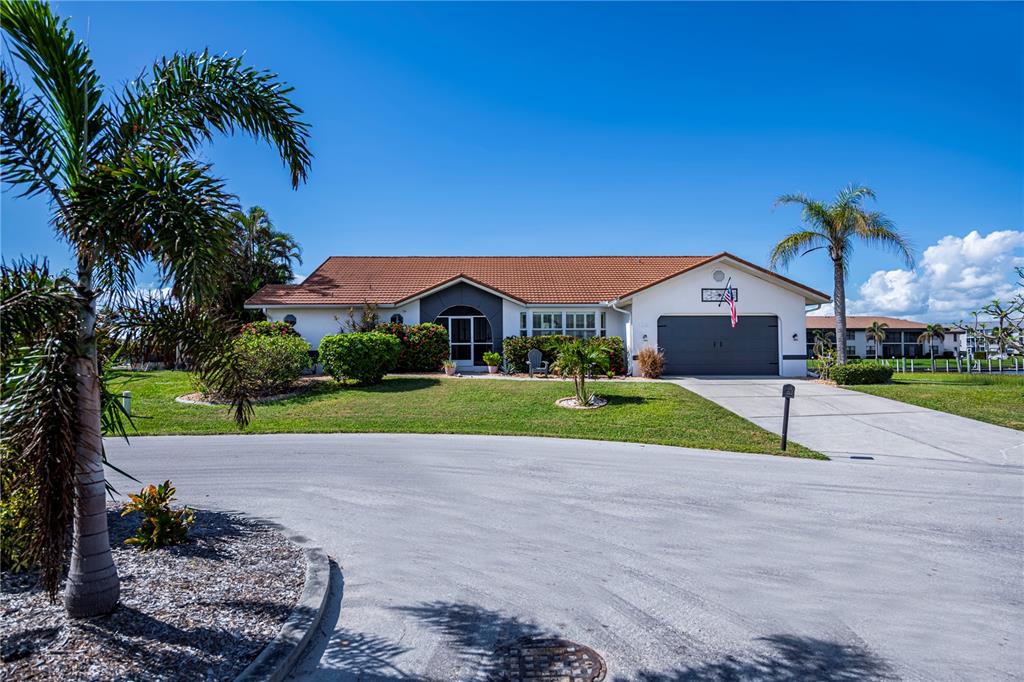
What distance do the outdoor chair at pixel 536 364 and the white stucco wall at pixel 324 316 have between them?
17.2ft

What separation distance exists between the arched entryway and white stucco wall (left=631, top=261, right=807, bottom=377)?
613 centimetres

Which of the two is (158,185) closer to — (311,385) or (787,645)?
(787,645)

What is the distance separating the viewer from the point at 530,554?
539 cm

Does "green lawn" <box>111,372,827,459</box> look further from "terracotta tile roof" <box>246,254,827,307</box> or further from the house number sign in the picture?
"terracotta tile roof" <box>246,254,827,307</box>

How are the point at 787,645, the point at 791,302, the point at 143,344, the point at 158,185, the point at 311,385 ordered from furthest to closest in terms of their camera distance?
1. the point at 791,302
2. the point at 311,385
3. the point at 143,344
4. the point at 787,645
5. the point at 158,185

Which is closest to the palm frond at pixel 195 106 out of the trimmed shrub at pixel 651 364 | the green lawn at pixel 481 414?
the green lawn at pixel 481 414

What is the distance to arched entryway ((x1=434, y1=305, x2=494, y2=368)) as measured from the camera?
2355cm

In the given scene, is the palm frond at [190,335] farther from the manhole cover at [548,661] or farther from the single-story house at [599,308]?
the single-story house at [599,308]

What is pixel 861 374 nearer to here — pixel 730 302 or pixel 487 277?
pixel 730 302

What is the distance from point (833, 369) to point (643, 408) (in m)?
9.13

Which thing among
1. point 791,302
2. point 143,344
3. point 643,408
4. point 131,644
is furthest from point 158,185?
point 791,302

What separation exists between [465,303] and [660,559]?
18538mm

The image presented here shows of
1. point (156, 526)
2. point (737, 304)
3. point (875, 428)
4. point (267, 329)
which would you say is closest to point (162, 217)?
point (156, 526)

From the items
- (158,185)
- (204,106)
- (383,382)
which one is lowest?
(383,382)
